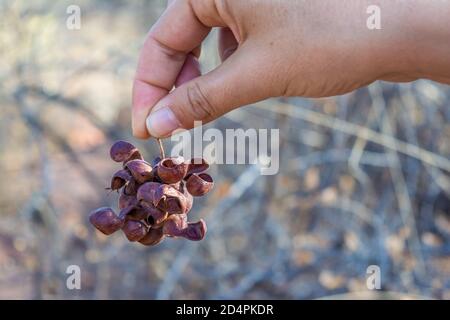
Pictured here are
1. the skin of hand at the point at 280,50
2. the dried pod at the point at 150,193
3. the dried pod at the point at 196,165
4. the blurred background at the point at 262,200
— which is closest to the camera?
the dried pod at the point at 150,193

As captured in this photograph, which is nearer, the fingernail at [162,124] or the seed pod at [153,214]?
the seed pod at [153,214]

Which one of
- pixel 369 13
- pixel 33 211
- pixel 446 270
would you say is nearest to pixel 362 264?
pixel 446 270

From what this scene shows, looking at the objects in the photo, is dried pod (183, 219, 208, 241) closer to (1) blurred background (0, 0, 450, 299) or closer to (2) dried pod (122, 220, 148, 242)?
(2) dried pod (122, 220, 148, 242)

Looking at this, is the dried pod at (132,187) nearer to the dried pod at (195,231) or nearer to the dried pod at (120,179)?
the dried pod at (120,179)

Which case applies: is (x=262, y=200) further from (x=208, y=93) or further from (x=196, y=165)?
(x=196, y=165)

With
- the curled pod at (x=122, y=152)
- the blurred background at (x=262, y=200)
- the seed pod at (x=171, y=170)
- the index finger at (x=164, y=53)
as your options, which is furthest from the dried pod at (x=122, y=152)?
the blurred background at (x=262, y=200)

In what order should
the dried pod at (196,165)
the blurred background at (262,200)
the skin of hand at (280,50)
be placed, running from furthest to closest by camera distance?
the blurred background at (262,200), the skin of hand at (280,50), the dried pod at (196,165)

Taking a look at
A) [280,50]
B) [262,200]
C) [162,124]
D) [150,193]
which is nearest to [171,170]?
[150,193]
